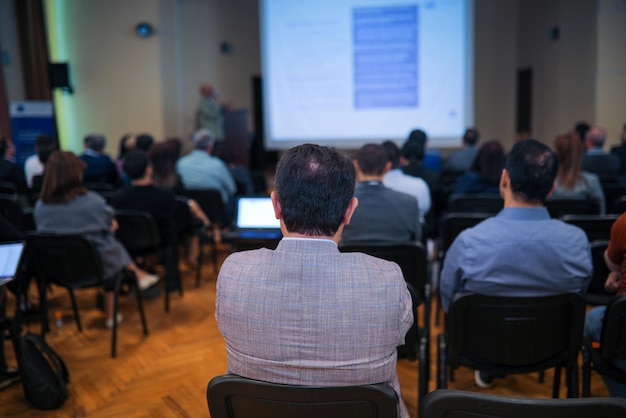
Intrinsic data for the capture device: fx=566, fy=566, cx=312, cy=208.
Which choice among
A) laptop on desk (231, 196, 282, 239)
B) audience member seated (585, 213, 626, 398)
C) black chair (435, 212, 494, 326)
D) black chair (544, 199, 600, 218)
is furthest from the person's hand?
laptop on desk (231, 196, 282, 239)

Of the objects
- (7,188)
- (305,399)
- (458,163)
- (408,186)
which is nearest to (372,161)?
(408,186)

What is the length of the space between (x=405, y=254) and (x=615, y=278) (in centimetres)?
91

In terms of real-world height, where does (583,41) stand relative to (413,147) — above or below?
above

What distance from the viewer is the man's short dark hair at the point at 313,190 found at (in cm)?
131

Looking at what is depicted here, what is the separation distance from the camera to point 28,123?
25.3ft

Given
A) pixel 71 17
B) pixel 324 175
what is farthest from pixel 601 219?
pixel 71 17

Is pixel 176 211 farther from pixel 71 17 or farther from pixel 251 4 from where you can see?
pixel 251 4

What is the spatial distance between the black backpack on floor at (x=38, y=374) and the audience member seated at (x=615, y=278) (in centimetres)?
237

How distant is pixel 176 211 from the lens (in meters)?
4.41

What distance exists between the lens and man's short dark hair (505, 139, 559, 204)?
6.86ft

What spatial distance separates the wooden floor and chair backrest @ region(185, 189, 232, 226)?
0.96 metres

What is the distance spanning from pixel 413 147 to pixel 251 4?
7707 millimetres

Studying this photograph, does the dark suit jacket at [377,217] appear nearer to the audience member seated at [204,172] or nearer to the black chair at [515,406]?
the black chair at [515,406]

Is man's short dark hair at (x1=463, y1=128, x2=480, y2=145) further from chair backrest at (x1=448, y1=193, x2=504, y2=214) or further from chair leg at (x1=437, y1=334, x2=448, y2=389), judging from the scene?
chair leg at (x1=437, y1=334, x2=448, y2=389)
